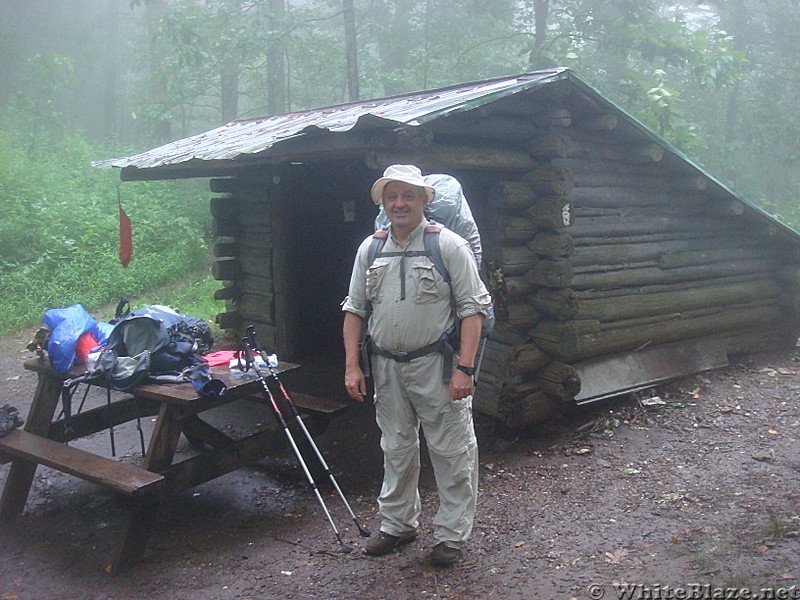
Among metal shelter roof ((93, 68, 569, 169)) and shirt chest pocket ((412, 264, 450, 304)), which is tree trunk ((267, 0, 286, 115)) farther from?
shirt chest pocket ((412, 264, 450, 304))

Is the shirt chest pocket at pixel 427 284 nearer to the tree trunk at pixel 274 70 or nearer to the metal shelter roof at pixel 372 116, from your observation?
the metal shelter roof at pixel 372 116

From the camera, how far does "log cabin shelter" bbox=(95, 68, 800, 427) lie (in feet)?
20.2

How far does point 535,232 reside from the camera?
6.80 meters

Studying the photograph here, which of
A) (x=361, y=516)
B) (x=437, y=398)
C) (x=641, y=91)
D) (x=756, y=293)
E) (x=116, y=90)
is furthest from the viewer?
(x=116, y=90)

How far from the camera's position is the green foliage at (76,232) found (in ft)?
42.9

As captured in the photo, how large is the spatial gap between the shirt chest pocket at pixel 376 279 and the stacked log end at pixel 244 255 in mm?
4542

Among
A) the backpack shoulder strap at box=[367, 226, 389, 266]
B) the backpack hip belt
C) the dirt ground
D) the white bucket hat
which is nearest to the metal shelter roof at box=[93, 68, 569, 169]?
the white bucket hat

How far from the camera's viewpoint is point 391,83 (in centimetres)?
1956

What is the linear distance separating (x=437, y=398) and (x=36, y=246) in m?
13.0

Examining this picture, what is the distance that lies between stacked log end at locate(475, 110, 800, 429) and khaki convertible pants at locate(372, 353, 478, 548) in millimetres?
2446

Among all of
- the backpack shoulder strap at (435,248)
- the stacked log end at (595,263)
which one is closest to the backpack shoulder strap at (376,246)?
the backpack shoulder strap at (435,248)

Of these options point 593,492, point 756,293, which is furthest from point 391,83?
point 593,492

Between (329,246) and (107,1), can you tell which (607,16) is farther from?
(107,1)

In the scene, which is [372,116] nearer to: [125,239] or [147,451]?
[147,451]
